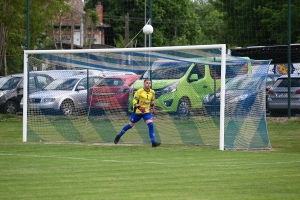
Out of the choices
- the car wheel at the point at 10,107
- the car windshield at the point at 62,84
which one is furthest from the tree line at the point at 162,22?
the car windshield at the point at 62,84

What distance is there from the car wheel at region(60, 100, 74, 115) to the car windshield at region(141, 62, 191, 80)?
2.39 meters

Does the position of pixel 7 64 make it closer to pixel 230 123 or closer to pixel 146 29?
pixel 146 29

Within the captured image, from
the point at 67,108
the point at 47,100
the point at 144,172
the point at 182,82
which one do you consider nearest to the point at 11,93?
the point at 47,100

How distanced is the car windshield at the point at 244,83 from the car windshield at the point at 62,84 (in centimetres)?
495

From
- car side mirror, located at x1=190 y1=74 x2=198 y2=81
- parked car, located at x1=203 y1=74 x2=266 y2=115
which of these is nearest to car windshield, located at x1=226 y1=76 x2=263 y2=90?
parked car, located at x1=203 y1=74 x2=266 y2=115

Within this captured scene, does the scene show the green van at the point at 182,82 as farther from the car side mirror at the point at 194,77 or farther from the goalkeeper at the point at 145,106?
the goalkeeper at the point at 145,106

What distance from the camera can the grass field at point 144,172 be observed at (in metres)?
10.8

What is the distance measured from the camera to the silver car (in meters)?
20.9

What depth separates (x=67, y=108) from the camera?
21.0 m

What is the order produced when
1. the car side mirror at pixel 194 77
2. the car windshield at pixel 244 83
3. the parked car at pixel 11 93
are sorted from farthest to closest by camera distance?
the parked car at pixel 11 93 < the car side mirror at pixel 194 77 < the car windshield at pixel 244 83

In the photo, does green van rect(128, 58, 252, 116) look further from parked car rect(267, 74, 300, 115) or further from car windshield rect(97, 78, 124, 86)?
parked car rect(267, 74, 300, 115)

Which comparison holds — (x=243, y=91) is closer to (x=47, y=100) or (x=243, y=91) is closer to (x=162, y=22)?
(x=47, y=100)

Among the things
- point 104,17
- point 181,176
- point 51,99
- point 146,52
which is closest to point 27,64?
point 51,99

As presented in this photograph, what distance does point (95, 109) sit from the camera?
20.8 metres
